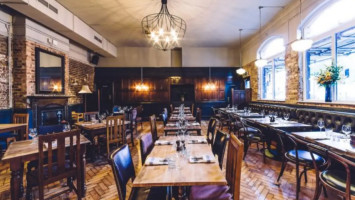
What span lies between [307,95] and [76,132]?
5.72 metres

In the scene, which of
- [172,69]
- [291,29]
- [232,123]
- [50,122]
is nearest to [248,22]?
[291,29]

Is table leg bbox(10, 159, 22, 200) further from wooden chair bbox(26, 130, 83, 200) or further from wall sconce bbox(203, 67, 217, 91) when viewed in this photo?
wall sconce bbox(203, 67, 217, 91)

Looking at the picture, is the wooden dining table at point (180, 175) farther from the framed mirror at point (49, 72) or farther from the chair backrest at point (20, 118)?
the framed mirror at point (49, 72)

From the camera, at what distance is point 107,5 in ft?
17.0

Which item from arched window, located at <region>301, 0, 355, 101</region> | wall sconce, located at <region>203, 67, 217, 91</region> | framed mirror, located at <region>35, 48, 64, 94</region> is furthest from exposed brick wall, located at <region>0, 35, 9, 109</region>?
wall sconce, located at <region>203, 67, 217, 91</region>

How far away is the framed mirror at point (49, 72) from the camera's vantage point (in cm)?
526

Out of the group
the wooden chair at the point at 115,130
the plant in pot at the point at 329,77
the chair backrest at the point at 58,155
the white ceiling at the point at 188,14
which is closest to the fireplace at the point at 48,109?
the wooden chair at the point at 115,130

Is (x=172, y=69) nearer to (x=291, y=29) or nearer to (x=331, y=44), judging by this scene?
(x=291, y=29)

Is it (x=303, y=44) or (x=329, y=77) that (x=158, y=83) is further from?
(x=329, y=77)

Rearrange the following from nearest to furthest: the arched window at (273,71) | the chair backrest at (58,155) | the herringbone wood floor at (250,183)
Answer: the chair backrest at (58,155) < the herringbone wood floor at (250,183) < the arched window at (273,71)

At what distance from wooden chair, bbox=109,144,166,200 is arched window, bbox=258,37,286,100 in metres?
6.00

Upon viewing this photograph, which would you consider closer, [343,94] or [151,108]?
[343,94]

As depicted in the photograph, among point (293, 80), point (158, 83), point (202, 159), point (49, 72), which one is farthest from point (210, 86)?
point (202, 159)

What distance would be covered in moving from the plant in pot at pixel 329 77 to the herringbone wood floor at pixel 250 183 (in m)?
1.99
